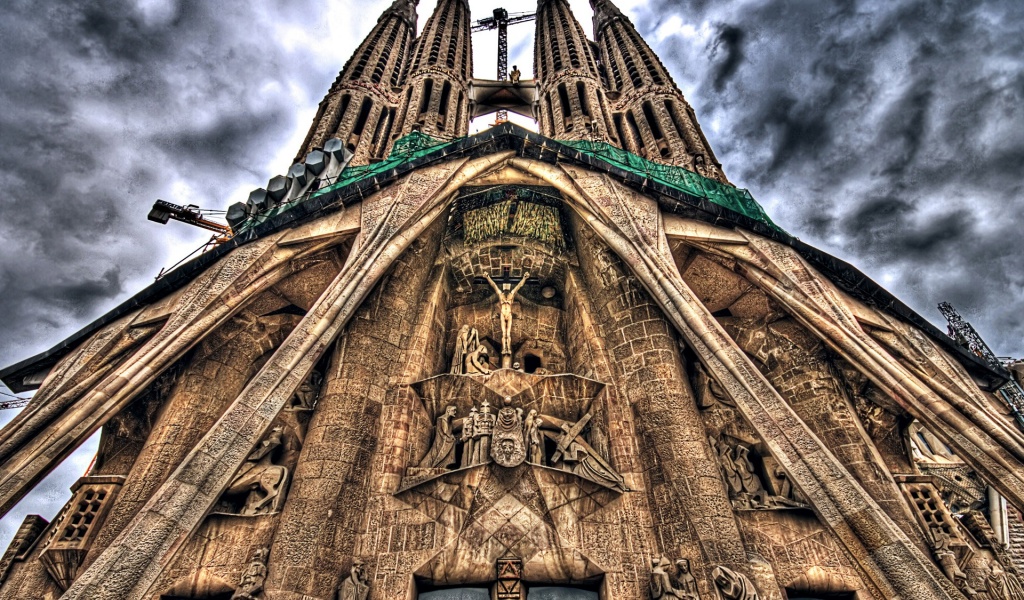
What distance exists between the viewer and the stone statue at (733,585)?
6.95 metres

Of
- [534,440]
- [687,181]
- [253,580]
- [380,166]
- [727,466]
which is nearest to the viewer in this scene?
[253,580]

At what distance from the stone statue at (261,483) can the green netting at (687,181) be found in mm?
8319

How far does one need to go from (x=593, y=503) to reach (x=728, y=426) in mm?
2825

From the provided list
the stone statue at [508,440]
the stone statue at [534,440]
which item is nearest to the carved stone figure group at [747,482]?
the stone statue at [534,440]

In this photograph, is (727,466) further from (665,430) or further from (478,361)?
(478,361)

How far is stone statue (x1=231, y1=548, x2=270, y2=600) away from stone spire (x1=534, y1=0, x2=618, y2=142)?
15703 millimetres

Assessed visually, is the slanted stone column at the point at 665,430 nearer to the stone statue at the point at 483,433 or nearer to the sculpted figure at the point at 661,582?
the sculpted figure at the point at 661,582

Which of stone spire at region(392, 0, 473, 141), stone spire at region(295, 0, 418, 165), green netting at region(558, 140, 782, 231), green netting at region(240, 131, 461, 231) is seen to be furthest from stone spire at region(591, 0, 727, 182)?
stone spire at region(295, 0, 418, 165)

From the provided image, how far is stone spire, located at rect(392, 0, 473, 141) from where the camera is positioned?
66.2ft

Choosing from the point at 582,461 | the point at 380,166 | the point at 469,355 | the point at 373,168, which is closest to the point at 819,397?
the point at 582,461

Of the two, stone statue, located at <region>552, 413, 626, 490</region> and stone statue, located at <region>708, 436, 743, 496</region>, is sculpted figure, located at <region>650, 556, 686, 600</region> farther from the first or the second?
stone statue, located at <region>708, 436, 743, 496</region>

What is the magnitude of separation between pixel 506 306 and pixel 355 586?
18.9 feet

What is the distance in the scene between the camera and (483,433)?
9.18 meters

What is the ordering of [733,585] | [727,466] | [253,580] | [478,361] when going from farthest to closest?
[478,361], [727,466], [253,580], [733,585]
